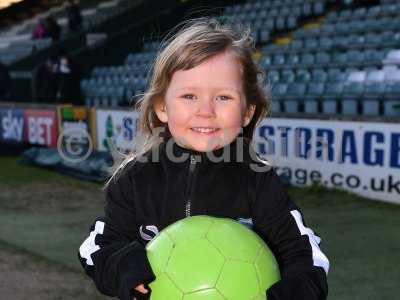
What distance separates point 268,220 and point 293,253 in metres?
0.12

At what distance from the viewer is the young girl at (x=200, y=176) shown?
6.23 feet

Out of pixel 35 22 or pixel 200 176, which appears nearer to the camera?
pixel 200 176

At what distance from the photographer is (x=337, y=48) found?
10547 mm

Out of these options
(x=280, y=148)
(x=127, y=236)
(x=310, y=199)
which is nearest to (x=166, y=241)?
(x=127, y=236)

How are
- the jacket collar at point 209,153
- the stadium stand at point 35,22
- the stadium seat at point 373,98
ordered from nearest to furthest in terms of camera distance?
the jacket collar at point 209,153 → the stadium seat at point 373,98 → the stadium stand at point 35,22

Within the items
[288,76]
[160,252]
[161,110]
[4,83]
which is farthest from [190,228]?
[4,83]

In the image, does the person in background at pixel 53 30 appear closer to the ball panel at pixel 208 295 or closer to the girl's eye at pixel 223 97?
the girl's eye at pixel 223 97

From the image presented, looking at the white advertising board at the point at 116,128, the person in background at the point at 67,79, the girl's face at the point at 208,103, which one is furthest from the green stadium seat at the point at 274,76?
the girl's face at the point at 208,103

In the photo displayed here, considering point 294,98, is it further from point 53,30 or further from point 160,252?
point 53,30

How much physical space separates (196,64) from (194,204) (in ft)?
1.43

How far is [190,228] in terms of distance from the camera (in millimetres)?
1861

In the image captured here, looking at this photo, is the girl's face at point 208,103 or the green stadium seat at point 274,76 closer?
the girl's face at point 208,103

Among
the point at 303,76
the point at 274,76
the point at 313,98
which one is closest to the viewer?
the point at 313,98

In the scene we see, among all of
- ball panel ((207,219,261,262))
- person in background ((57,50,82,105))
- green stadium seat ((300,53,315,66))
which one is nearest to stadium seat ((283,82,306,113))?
green stadium seat ((300,53,315,66))
